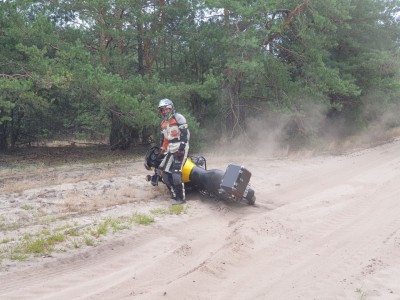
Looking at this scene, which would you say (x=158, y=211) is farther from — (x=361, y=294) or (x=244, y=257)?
(x=361, y=294)

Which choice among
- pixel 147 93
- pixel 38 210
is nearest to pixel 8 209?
pixel 38 210

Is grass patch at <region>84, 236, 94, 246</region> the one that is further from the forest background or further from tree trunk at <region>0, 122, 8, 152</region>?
tree trunk at <region>0, 122, 8, 152</region>

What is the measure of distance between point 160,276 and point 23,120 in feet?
62.0

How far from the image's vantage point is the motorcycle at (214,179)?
904cm

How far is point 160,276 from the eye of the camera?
580cm

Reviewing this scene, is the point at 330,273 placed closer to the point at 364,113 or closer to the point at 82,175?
the point at 82,175

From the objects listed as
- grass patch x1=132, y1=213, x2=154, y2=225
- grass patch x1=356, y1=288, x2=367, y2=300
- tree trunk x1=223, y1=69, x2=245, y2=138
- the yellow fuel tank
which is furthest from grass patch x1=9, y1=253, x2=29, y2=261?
tree trunk x1=223, y1=69, x2=245, y2=138

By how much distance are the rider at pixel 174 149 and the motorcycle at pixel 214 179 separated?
14.0 inches

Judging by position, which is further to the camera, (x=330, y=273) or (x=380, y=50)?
(x=380, y=50)

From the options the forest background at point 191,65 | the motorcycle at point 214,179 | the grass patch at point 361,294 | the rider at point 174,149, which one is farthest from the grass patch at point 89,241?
the forest background at point 191,65

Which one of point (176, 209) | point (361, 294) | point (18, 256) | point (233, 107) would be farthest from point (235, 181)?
point (233, 107)

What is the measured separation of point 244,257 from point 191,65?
1499cm

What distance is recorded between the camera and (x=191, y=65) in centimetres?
2048

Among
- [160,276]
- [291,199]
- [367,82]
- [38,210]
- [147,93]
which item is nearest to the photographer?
[160,276]
